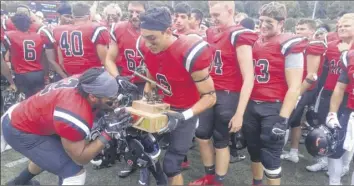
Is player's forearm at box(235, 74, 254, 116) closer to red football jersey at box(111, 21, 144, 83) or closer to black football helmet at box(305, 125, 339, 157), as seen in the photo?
black football helmet at box(305, 125, 339, 157)

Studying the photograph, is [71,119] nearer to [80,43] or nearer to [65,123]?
[65,123]

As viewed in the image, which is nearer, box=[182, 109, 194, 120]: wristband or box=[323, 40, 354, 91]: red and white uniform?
box=[182, 109, 194, 120]: wristband

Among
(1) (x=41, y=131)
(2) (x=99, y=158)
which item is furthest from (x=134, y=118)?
(2) (x=99, y=158)

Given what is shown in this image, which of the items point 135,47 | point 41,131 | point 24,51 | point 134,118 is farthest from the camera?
point 24,51

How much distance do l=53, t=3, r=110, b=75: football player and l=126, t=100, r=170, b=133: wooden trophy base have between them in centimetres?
178

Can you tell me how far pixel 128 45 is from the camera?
383 cm

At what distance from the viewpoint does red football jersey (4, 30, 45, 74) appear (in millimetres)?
4480

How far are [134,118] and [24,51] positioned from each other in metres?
2.77

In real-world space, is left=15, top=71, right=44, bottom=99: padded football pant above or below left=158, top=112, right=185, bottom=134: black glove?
below

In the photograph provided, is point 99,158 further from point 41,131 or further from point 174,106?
point 174,106

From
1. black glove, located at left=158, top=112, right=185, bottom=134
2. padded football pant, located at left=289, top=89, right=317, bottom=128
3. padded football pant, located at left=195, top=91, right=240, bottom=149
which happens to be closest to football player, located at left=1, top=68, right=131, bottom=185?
black glove, located at left=158, top=112, right=185, bottom=134

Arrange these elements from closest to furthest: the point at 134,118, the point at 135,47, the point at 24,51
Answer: the point at 134,118
the point at 135,47
the point at 24,51

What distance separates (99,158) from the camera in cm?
344

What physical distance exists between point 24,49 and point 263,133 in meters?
3.42
